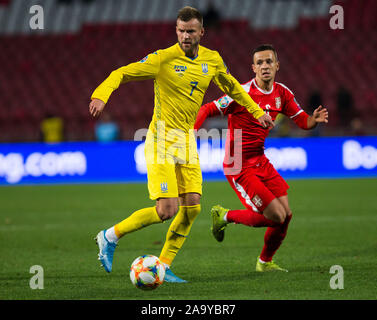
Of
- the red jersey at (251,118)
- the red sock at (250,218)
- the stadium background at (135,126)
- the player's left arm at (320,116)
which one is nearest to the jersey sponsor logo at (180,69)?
the red jersey at (251,118)

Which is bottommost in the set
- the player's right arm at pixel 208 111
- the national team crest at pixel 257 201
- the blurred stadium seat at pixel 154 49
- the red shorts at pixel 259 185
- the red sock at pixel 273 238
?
the red sock at pixel 273 238

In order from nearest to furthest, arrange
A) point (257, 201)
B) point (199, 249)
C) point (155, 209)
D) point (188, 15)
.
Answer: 1. point (188, 15)
2. point (155, 209)
3. point (257, 201)
4. point (199, 249)

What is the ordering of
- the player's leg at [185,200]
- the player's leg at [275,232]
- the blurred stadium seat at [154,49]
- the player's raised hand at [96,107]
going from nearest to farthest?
the player's raised hand at [96,107]
the player's leg at [185,200]
the player's leg at [275,232]
the blurred stadium seat at [154,49]

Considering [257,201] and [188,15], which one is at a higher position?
[188,15]

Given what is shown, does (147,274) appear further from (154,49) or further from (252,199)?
(154,49)

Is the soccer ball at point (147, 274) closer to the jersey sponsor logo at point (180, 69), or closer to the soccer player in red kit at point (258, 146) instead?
the soccer player in red kit at point (258, 146)

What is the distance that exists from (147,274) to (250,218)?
4.64 feet

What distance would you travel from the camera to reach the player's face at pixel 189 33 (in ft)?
16.7

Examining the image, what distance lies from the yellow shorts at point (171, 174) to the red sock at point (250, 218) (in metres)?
0.74

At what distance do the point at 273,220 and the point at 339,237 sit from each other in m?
2.23

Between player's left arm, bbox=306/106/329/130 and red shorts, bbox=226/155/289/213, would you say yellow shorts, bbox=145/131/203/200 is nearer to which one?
red shorts, bbox=226/155/289/213

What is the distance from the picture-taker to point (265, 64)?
19.2 feet

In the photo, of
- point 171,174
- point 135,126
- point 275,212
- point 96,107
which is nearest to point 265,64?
point 275,212

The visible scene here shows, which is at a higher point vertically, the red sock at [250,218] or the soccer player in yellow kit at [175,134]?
the soccer player in yellow kit at [175,134]
